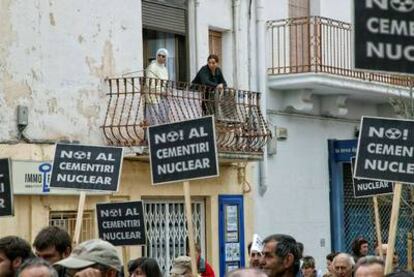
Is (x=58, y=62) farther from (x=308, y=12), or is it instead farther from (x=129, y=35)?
(x=308, y=12)

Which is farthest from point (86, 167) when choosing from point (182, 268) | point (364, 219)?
point (364, 219)

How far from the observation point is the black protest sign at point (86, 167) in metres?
14.3

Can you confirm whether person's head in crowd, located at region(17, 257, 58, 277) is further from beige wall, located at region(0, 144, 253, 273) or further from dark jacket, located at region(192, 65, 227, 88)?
dark jacket, located at region(192, 65, 227, 88)

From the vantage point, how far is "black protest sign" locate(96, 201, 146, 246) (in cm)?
1438

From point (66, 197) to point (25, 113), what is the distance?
140cm

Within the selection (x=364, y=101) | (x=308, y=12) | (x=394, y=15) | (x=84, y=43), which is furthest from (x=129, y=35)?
(x=394, y=15)

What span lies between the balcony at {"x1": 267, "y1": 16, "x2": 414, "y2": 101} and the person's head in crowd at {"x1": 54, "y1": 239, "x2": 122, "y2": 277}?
15.8m

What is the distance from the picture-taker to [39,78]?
1883 centimetres

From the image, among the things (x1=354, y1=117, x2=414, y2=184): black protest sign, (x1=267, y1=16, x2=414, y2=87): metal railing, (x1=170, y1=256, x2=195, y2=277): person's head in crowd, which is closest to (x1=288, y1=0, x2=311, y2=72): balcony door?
(x1=267, y1=16, x2=414, y2=87): metal railing

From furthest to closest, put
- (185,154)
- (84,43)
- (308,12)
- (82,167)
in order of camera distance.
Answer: (308,12), (84,43), (82,167), (185,154)

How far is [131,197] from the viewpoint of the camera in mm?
20359

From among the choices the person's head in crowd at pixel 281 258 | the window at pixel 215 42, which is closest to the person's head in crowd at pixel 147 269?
the person's head in crowd at pixel 281 258

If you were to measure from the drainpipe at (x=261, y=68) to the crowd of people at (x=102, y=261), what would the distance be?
9835 millimetres

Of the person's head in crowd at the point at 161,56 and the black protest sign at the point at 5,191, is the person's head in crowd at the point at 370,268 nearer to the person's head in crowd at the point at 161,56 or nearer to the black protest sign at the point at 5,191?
the black protest sign at the point at 5,191
